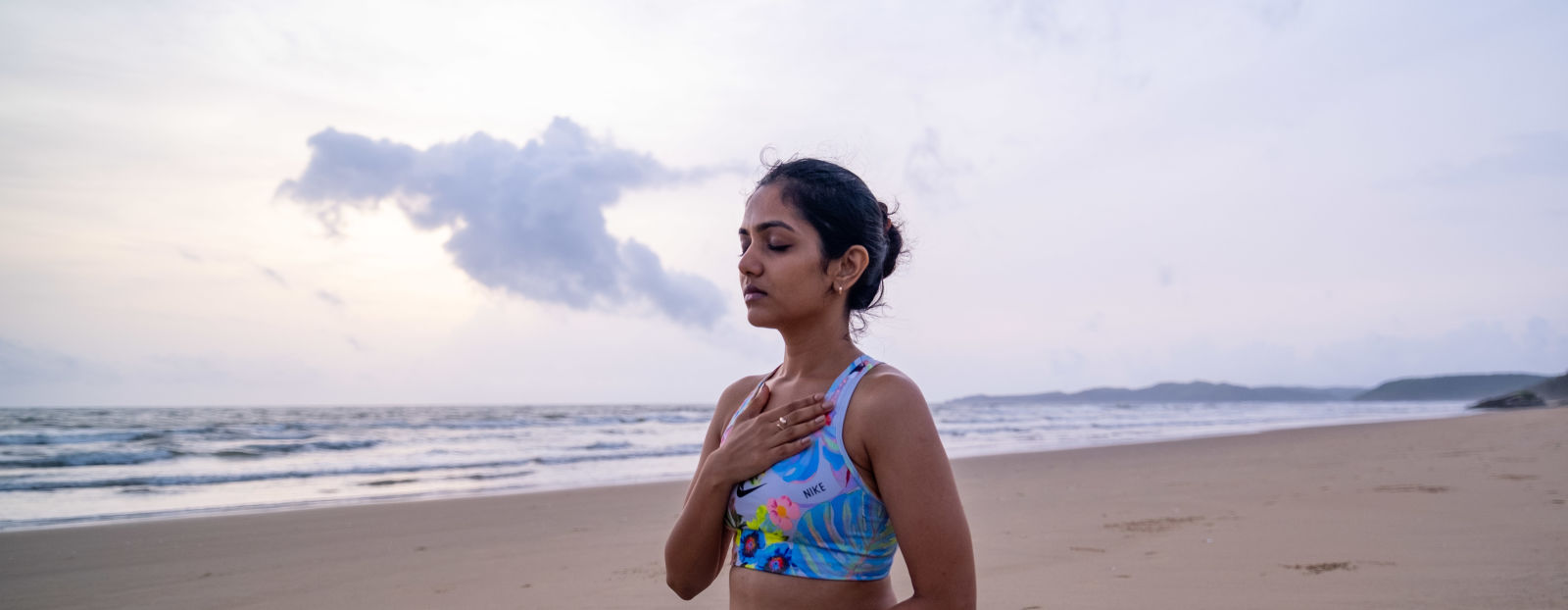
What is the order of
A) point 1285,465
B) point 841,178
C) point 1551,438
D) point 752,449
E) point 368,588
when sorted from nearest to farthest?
point 752,449, point 841,178, point 368,588, point 1285,465, point 1551,438

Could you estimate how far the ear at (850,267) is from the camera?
5.95 feet

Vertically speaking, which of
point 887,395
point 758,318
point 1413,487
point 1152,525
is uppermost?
point 758,318

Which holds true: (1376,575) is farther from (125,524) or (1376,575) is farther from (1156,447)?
(1156,447)

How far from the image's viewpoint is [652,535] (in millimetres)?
7309

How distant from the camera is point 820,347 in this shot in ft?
6.08

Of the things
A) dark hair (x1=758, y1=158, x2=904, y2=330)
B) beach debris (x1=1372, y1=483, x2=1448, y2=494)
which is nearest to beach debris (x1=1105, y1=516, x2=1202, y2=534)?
beach debris (x1=1372, y1=483, x2=1448, y2=494)

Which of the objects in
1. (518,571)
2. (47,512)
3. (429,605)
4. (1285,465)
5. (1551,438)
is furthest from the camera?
(1551,438)

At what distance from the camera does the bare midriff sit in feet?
5.54

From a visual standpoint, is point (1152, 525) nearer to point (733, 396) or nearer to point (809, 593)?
point (733, 396)

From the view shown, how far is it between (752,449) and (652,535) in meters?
5.94

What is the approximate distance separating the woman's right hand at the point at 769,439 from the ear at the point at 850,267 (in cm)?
27

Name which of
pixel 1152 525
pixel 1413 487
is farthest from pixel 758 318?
pixel 1413 487

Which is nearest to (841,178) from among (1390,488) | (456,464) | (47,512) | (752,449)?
(752,449)

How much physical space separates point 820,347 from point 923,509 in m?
0.44
